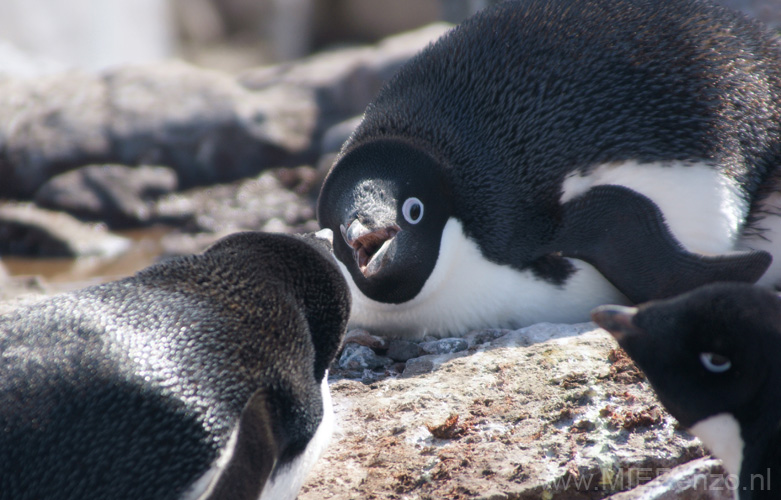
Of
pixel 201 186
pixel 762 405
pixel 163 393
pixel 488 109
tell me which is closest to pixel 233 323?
pixel 163 393

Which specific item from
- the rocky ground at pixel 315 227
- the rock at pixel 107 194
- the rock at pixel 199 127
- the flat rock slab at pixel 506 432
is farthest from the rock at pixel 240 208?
the flat rock slab at pixel 506 432

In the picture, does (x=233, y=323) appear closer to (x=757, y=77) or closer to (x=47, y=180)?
(x=757, y=77)

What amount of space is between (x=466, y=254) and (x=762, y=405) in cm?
147

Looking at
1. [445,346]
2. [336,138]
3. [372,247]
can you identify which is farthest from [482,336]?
[336,138]

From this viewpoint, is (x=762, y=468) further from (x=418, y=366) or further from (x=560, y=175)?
Answer: (x=560, y=175)

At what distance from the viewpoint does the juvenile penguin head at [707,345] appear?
1773mm

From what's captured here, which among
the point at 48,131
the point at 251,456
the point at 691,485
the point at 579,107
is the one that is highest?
the point at 579,107

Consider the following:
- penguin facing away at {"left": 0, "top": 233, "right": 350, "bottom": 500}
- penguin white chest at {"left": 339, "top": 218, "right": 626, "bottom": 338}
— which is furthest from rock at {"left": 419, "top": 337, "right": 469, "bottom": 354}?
penguin facing away at {"left": 0, "top": 233, "right": 350, "bottom": 500}

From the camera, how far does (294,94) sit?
9617 millimetres

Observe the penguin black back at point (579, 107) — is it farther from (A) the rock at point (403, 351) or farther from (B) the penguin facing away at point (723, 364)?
(B) the penguin facing away at point (723, 364)

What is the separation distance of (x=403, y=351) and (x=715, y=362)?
4.46 feet

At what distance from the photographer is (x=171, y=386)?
6.18ft

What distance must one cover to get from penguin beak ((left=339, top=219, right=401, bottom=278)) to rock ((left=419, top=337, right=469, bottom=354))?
1.12ft

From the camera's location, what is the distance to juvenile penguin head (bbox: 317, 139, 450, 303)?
116 inches
